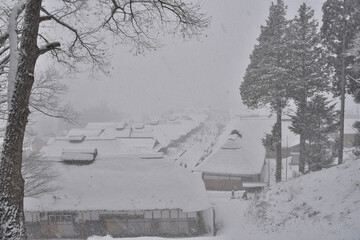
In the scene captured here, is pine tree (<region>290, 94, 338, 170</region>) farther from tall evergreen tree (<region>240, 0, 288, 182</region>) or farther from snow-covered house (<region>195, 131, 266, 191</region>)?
snow-covered house (<region>195, 131, 266, 191</region>)

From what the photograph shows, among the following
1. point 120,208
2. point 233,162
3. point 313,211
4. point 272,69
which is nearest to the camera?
point 313,211

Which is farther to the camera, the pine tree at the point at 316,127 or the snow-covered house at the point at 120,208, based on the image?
the pine tree at the point at 316,127

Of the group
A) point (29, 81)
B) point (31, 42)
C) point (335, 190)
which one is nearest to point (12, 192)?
point (29, 81)

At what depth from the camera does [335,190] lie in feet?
31.6

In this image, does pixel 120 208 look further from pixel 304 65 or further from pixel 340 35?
pixel 340 35

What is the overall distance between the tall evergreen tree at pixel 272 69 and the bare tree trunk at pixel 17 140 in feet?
56.3

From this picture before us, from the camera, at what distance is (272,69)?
1934 cm

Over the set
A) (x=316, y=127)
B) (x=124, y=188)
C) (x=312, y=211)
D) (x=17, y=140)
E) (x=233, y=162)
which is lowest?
(x=233, y=162)

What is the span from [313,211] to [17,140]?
8656 millimetres

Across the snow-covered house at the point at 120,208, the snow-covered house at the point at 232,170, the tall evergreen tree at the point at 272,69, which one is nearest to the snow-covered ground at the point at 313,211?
the snow-covered house at the point at 120,208

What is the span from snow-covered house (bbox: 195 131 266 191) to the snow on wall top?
11057 mm

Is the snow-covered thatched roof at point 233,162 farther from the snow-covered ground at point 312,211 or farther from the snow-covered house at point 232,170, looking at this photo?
the snow-covered ground at point 312,211

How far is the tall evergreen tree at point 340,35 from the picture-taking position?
18750mm

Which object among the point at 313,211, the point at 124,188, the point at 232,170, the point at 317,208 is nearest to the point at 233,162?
the point at 232,170
